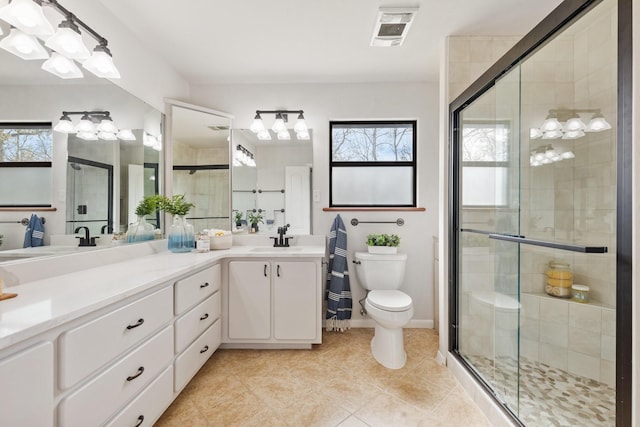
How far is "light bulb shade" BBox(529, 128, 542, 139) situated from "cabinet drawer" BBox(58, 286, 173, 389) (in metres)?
2.24

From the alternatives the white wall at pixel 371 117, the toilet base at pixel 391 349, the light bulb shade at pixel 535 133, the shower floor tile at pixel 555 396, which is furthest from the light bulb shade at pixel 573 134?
the toilet base at pixel 391 349

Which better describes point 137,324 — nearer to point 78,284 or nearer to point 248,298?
point 78,284

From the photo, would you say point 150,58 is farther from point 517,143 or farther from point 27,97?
point 517,143

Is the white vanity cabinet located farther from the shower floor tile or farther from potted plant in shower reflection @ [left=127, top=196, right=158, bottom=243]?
the shower floor tile

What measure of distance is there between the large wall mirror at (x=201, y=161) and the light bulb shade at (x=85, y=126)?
80 cm

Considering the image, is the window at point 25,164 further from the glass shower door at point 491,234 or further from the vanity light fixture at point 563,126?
the vanity light fixture at point 563,126

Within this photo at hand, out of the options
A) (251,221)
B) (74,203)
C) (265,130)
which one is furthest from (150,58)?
(251,221)

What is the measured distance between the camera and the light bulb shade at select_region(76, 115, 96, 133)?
5.06ft

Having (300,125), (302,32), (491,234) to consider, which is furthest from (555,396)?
(302,32)

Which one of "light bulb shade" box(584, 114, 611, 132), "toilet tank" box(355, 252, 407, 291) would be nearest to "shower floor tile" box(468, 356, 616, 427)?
"toilet tank" box(355, 252, 407, 291)

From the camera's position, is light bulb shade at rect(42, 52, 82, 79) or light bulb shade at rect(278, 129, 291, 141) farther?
light bulb shade at rect(278, 129, 291, 141)

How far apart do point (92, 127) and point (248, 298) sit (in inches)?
59.6

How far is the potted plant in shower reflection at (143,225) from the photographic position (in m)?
1.96

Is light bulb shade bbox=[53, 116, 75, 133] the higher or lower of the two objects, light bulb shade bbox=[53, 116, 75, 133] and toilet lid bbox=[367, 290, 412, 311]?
the higher
